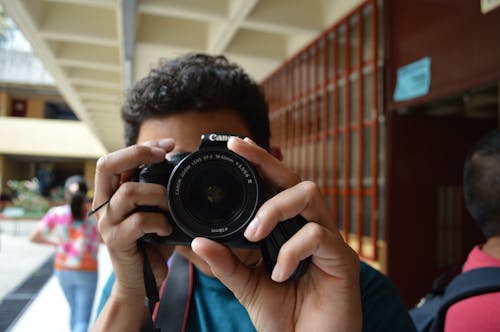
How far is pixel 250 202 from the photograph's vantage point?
29.9 inches

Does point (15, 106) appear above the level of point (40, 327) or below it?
above

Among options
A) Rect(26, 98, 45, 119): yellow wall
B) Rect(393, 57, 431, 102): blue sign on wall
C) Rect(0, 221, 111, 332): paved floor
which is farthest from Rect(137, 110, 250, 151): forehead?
Rect(26, 98, 45, 119): yellow wall

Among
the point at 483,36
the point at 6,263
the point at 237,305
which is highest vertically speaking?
the point at 483,36

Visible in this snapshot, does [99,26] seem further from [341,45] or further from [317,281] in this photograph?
[317,281]

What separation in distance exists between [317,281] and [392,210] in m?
1.73

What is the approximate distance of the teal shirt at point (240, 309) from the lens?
863 millimetres

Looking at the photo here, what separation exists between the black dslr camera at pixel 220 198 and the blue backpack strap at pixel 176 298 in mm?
171

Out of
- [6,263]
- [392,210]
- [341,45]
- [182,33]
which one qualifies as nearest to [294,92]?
[341,45]

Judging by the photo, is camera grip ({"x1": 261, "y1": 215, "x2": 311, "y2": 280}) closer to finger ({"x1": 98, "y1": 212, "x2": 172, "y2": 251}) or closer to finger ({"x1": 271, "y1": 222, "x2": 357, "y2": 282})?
finger ({"x1": 271, "y1": 222, "x2": 357, "y2": 282})

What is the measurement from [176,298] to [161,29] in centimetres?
302

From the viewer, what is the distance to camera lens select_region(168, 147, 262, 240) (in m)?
0.76

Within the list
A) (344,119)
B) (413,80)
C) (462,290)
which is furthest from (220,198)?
(344,119)

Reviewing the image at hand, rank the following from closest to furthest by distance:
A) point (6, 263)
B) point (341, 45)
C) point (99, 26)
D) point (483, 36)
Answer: point (483, 36) < point (341, 45) < point (99, 26) < point (6, 263)

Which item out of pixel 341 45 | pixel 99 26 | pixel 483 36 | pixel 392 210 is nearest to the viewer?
pixel 483 36
